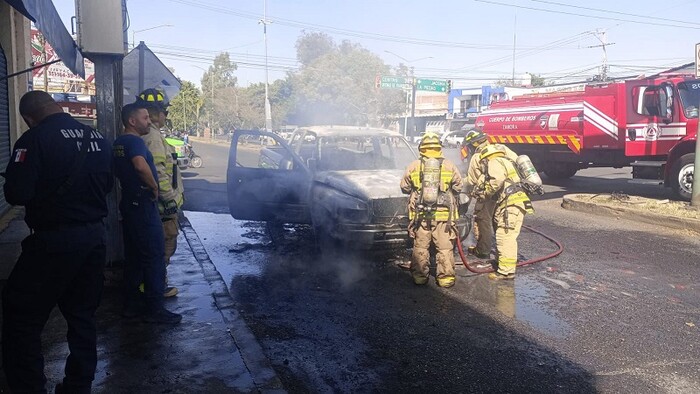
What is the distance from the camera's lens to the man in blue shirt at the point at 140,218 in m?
4.18

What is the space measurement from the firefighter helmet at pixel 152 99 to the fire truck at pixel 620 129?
6560 mm

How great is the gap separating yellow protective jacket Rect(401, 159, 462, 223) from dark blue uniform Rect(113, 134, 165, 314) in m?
2.54

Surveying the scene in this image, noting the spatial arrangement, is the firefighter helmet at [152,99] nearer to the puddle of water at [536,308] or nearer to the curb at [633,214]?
the puddle of water at [536,308]

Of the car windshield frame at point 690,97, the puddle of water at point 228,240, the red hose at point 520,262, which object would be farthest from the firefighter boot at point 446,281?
the car windshield frame at point 690,97

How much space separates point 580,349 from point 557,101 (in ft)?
37.2

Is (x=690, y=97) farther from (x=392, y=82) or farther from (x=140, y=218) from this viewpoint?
(x=392, y=82)

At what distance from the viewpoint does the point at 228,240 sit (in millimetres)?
7832

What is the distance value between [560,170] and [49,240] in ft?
47.5

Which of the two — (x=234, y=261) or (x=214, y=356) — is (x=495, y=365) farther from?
(x=234, y=261)

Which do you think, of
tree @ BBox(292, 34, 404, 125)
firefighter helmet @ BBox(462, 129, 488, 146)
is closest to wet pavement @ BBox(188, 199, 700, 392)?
firefighter helmet @ BBox(462, 129, 488, 146)

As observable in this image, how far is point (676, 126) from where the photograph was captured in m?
11.6

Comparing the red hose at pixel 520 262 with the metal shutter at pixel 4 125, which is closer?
the red hose at pixel 520 262

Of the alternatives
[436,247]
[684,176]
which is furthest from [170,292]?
[684,176]

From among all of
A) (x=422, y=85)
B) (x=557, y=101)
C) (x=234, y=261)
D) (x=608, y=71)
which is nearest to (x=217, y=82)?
(x=422, y=85)
